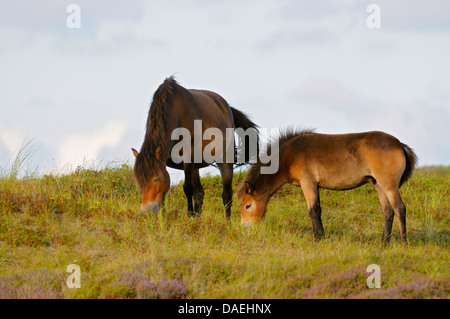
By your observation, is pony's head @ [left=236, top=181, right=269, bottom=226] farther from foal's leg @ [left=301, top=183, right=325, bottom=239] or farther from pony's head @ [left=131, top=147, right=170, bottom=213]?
pony's head @ [left=131, top=147, right=170, bottom=213]

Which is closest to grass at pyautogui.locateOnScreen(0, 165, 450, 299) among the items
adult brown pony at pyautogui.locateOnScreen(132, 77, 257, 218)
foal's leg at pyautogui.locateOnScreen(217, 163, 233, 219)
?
adult brown pony at pyautogui.locateOnScreen(132, 77, 257, 218)

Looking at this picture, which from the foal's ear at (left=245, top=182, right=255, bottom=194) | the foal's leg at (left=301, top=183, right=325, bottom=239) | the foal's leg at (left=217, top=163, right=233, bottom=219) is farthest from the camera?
the foal's leg at (left=217, top=163, right=233, bottom=219)

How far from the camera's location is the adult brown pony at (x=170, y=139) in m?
9.04

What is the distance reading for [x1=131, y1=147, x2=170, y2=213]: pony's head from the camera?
898 centimetres

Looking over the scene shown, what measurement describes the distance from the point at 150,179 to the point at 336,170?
10.5ft

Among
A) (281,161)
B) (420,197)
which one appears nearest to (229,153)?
(281,161)

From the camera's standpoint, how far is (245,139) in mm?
13008

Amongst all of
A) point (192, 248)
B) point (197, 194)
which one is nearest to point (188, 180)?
point (197, 194)

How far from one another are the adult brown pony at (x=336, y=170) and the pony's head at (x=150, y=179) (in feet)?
5.62

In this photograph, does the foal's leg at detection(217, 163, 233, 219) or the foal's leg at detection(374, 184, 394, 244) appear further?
the foal's leg at detection(217, 163, 233, 219)

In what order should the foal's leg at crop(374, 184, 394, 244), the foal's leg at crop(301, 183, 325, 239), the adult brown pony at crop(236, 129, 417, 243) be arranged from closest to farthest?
the adult brown pony at crop(236, 129, 417, 243) → the foal's leg at crop(301, 183, 325, 239) → the foal's leg at crop(374, 184, 394, 244)

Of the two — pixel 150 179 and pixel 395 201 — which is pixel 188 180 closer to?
pixel 150 179
